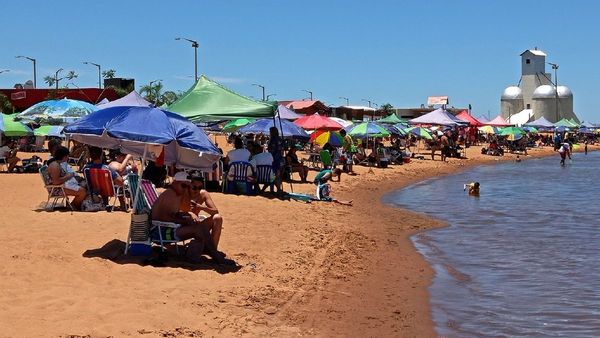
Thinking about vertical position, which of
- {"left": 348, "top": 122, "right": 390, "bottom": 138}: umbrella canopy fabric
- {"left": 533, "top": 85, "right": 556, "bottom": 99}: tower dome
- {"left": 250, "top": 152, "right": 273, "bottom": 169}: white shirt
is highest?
{"left": 533, "top": 85, "right": 556, "bottom": 99}: tower dome

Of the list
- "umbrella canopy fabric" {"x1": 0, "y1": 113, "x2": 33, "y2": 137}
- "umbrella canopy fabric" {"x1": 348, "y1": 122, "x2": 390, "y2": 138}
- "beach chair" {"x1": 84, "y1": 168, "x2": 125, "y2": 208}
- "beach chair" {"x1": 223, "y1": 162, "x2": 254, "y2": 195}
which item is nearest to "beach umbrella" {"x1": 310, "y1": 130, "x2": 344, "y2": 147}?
"umbrella canopy fabric" {"x1": 348, "y1": 122, "x2": 390, "y2": 138}

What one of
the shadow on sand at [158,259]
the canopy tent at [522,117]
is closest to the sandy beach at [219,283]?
the shadow on sand at [158,259]

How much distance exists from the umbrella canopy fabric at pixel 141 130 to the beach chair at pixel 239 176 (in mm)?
5892

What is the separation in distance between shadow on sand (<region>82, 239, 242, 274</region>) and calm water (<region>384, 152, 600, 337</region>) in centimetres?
255

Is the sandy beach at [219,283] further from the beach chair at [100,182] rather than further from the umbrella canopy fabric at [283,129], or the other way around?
the umbrella canopy fabric at [283,129]

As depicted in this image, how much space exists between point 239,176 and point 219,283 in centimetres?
737

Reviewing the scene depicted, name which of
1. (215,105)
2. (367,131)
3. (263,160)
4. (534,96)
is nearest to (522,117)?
(534,96)

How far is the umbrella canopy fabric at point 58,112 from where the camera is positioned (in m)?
16.9

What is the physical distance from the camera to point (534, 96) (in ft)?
336

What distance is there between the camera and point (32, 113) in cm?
1750

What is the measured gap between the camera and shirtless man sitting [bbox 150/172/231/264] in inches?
333

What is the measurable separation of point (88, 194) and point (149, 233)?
10.7 ft

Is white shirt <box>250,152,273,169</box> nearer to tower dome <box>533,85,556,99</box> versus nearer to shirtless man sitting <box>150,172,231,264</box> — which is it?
shirtless man sitting <box>150,172,231,264</box>

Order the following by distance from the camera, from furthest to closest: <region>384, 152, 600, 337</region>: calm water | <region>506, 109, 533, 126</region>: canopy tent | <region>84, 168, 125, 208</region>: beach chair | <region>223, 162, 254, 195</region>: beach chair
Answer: <region>506, 109, 533, 126</region>: canopy tent < <region>223, 162, 254, 195</region>: beach chair < <region>84, 168, 125, 208</region>: beach chair < <region>384, 152, 600, 337</region>: calm water
